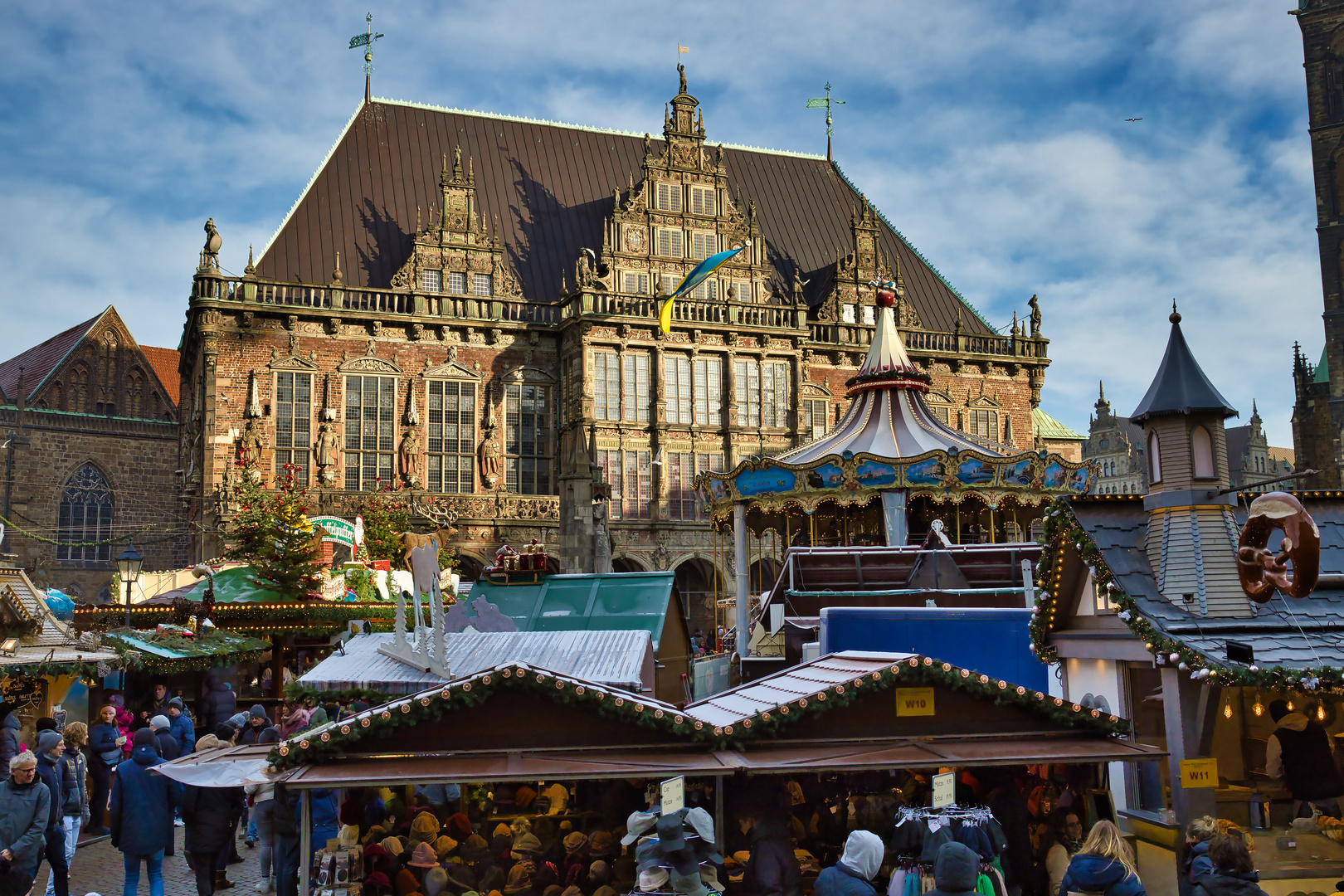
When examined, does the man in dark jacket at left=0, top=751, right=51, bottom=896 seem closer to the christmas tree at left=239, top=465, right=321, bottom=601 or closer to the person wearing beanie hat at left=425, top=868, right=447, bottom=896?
the person wearing beanie hat at left=425, top=868, right=447, bottom=896

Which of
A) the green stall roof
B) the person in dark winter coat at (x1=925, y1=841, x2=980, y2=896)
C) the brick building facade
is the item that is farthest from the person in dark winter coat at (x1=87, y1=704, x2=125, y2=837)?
the brick building facade

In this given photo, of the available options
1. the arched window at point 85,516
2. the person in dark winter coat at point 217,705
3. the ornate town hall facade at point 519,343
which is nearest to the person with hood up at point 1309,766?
the person in dark winter coat at point 217,705

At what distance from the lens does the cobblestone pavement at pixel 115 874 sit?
10.5 m

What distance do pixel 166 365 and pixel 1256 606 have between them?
5239 centimetres

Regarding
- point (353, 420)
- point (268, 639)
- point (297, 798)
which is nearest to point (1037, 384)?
point (353, 420)

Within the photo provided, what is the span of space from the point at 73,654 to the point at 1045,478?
16156 millimetres

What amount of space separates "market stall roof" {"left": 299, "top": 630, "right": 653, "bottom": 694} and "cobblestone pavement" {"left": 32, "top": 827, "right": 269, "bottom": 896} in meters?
1.89

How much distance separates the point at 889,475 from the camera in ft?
70.4

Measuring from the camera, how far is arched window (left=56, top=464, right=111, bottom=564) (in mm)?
42188

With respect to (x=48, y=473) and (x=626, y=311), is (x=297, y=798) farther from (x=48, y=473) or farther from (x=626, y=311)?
(x=48, y=473)

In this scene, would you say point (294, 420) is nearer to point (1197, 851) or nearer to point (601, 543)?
point (601, 543)

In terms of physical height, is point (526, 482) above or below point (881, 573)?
above

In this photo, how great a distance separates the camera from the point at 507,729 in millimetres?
7363

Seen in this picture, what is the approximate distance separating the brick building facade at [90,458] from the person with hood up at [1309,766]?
37.0 metres
